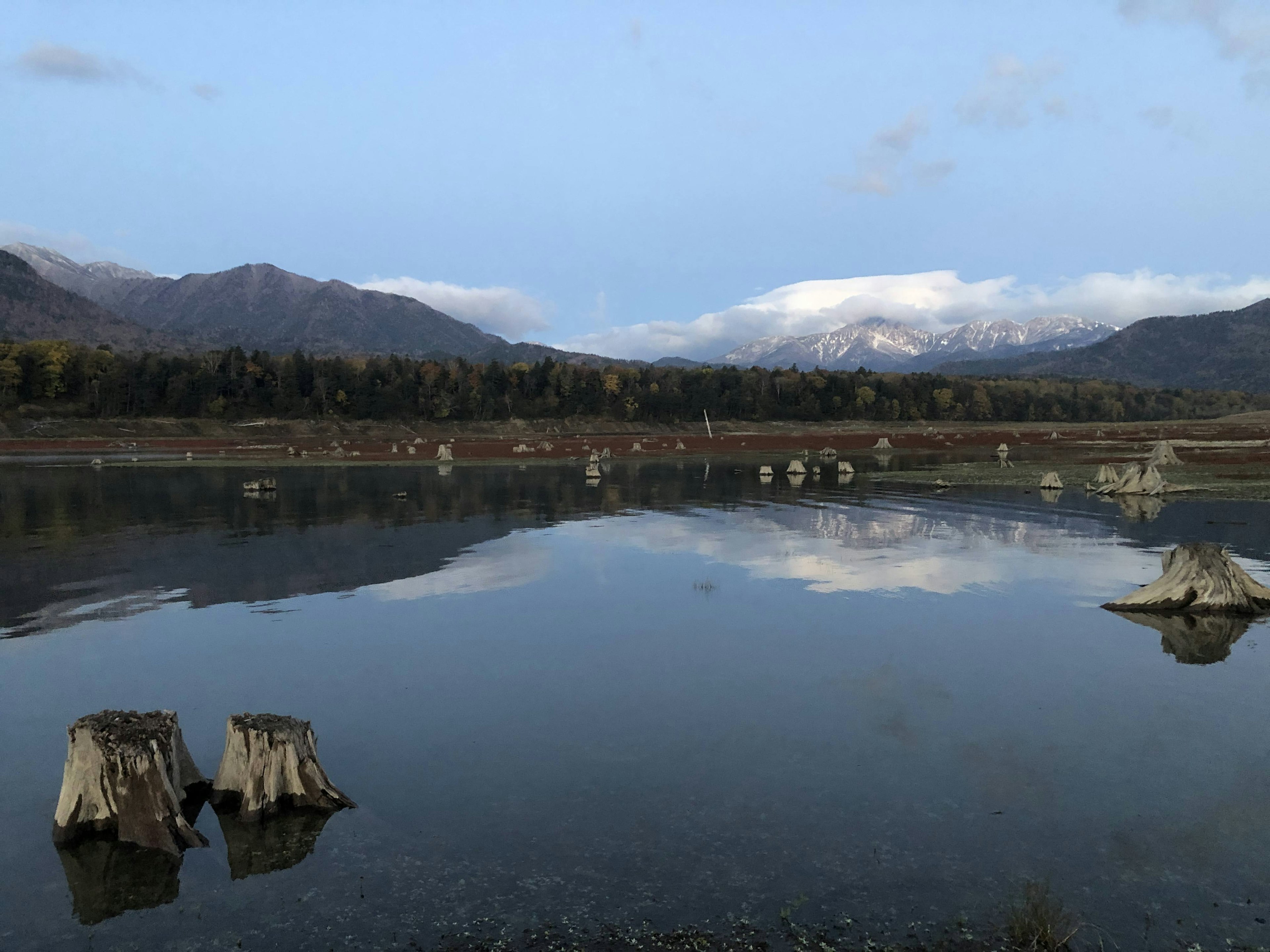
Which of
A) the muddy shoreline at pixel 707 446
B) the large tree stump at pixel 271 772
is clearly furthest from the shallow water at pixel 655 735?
the muddy shoreline at pixel 707 446

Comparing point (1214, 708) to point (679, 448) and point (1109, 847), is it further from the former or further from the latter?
point (679, 448)

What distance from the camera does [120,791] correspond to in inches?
355

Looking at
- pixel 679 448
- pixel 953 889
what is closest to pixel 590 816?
pixel 953 889

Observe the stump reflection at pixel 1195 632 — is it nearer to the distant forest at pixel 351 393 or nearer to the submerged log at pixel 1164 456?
the submerged log at pixel 1164 456

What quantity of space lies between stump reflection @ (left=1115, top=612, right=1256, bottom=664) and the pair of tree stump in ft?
47.6

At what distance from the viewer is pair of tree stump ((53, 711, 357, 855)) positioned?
29.2 feet

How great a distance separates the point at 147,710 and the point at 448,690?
450cm

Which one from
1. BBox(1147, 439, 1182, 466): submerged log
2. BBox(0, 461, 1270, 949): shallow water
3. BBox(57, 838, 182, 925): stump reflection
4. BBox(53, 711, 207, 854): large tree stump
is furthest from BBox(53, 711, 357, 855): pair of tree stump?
BBox(1147, 439, 1182, 466): submerged log

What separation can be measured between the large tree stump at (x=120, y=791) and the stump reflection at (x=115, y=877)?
0.42 ft

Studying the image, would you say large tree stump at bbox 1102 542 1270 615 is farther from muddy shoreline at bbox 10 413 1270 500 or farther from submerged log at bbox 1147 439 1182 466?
submerged log at bbox 1147 439 1182 466

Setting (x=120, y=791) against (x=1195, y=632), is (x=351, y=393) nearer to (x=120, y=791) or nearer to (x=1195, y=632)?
(x=1195, y=632)

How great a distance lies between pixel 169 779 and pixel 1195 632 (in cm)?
1821

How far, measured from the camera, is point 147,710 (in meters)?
12.9

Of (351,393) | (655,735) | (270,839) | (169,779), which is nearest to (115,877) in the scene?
(169,779)
